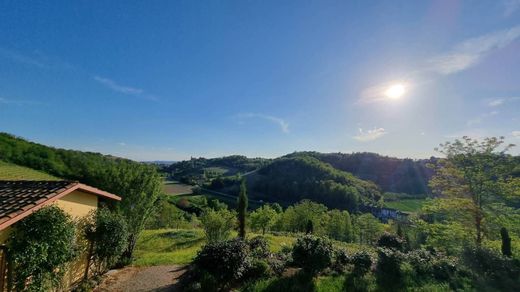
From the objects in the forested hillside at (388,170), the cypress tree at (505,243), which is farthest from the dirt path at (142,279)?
the forested hillside at (388,170)

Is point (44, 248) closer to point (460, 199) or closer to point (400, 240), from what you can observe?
point (400, 240)

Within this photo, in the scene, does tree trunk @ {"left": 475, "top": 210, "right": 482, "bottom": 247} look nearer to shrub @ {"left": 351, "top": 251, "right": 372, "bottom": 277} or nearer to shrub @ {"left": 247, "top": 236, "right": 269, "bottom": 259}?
shrub @ {"left": 351, "top": 251, "right": 372, "bottom": 277}

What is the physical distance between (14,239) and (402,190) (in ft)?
486

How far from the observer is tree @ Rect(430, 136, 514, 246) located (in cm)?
1603

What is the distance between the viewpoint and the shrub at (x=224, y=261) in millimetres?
9047

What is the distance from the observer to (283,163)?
144m

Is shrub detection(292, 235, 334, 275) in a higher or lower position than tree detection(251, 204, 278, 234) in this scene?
higher

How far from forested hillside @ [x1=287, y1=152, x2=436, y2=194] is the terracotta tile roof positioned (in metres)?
132

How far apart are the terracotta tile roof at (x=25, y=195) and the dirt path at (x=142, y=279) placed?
3939 millimetres

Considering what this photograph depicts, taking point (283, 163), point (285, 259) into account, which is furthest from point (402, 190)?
point (285, 259)

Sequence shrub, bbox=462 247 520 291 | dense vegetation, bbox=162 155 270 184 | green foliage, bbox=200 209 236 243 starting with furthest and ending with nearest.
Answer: dense vegetation, bbox=162 155 270 184, green foliage, bbox=200 209 236 243, shrub, bbox=462 247 520 291

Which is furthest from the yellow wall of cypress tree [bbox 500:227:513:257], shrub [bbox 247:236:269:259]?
cypress tree [bbox 500:227:513:257]

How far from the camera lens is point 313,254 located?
10.5 metres

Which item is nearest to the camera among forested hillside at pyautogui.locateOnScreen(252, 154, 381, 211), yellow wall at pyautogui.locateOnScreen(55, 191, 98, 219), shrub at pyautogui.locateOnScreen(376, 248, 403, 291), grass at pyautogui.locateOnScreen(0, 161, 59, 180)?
yellow wall at pyautogui.locateOnScreen(55, 191, 98, 219)
